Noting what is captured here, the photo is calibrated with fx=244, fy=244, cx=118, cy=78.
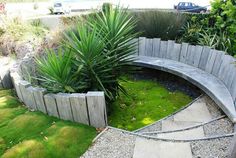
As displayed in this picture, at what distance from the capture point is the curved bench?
3.91 m

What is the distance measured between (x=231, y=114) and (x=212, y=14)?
340 cm

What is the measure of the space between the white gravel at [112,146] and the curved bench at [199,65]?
1.40 m

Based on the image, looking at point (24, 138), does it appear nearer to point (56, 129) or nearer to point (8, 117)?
point (56, 129)

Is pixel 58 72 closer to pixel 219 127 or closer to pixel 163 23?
pixel 219 127

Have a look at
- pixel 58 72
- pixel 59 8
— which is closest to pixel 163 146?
pixel 58 72

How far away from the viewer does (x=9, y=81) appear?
550 centimetres

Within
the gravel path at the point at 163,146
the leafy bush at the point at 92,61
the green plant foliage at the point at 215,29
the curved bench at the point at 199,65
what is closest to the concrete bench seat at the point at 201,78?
the curved bench at the point at 199,65

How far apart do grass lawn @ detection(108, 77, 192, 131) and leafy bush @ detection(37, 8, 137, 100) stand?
1.45 feet

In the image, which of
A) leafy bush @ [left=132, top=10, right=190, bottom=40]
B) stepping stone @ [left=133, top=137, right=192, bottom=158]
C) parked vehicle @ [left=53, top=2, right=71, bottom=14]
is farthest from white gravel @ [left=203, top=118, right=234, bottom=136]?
parked vehicle @ [left=53, top=2, right=71, bottom=14]

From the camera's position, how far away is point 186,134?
338 cm

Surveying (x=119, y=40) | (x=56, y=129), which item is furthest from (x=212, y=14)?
(x=56, y=129)

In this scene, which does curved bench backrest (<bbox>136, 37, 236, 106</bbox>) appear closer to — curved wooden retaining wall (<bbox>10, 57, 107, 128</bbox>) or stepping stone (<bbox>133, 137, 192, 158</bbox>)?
stepping stone (<bbox>133, 137, 192, 158</bbox>)

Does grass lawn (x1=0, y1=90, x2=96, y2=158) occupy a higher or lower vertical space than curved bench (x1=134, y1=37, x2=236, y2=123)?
lower

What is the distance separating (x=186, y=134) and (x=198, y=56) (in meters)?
2.41
